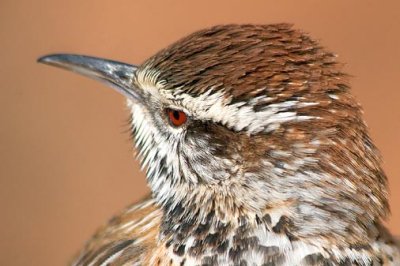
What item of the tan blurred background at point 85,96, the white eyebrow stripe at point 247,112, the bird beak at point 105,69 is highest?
the bird beak at point 105,69

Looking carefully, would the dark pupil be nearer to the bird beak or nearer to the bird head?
the bird head

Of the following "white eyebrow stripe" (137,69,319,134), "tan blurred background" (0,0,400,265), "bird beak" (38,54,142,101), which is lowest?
"tan blurred background" (0,0,400,265)

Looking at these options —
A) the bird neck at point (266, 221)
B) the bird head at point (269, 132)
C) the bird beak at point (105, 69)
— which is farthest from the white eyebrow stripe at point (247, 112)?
the bird beak at point (105, 69)

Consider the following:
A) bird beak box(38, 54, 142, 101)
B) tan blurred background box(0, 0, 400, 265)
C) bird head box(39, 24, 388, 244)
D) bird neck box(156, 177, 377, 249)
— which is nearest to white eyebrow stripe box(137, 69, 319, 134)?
bird head box(39, 24, 388, 244)

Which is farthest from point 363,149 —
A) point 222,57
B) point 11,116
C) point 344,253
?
point 11,116

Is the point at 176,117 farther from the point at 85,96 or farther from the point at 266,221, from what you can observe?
the point at 85,96

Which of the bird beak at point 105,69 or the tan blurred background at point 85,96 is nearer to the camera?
the bird beak at point 105,69

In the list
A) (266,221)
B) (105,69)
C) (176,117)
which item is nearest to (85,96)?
(105,69)

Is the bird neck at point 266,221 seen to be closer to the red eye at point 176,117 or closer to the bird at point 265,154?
the bird at point 265,154
